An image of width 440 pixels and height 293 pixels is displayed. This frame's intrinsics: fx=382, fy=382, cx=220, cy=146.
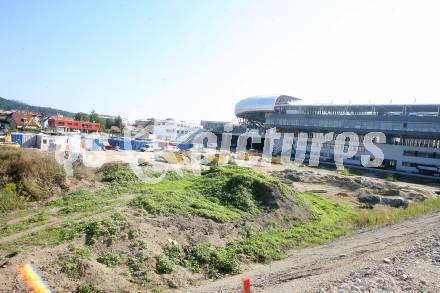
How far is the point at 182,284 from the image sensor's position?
12.1 m

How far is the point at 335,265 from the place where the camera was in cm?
1216

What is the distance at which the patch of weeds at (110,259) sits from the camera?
39.3 feet

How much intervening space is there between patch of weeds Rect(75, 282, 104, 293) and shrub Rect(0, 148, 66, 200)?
9395mm

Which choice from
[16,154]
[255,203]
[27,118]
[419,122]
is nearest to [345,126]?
[419,122]

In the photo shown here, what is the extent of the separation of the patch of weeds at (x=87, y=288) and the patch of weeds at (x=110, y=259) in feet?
4.30

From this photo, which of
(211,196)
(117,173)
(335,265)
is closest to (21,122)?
(117,173)

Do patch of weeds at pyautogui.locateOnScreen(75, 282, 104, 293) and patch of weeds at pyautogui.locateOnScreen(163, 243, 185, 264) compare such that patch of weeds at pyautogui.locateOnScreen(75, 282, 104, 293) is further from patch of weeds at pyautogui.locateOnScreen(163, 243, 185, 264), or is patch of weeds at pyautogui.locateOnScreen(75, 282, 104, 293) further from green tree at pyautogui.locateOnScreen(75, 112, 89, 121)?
green tree at pyautogui.locateOnScreen(75, 112, 89, 121)

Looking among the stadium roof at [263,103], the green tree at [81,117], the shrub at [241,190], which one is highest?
the stadium roof at [263,103]

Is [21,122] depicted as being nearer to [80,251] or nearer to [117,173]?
[117,173]

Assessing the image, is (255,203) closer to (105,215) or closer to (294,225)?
(294,225)

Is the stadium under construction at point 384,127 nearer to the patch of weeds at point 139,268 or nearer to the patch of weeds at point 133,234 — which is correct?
the patch of weeds at point 133,234

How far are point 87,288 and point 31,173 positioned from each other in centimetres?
1091

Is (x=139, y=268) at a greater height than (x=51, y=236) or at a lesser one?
lesser

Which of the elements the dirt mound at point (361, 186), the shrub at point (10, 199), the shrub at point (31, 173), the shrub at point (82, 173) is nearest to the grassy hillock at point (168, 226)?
the shrub at point (10, 199)
